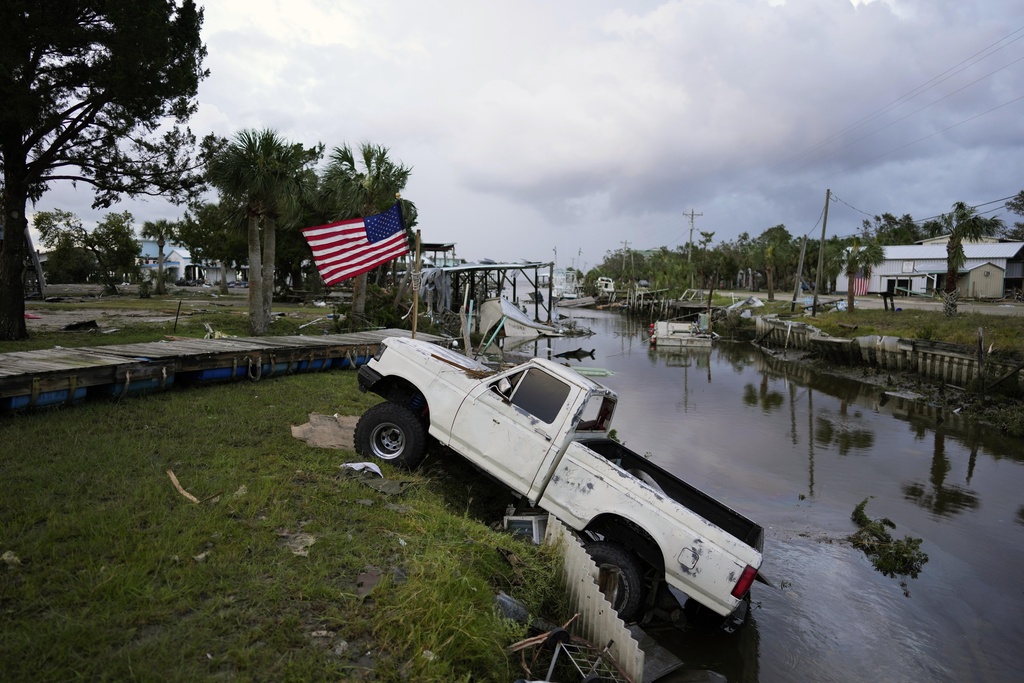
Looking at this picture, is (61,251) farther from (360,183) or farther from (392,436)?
(392,436)

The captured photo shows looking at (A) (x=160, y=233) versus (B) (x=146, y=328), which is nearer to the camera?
(B) (x=146, y=328)

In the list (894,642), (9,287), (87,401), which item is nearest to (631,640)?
(894,642)

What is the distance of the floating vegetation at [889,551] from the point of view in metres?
8.83

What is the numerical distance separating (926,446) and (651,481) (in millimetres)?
12603

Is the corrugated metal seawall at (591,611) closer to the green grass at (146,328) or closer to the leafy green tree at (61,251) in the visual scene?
the green grass at (146,328)

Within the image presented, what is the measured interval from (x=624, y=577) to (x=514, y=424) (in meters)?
1.95

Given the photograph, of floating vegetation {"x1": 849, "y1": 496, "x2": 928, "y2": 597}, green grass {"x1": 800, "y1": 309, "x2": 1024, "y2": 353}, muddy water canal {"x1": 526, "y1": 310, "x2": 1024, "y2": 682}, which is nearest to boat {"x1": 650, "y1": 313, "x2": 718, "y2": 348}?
green grass {"x1": 800, "y1": 309, "x2": 1024, "y2": 353}

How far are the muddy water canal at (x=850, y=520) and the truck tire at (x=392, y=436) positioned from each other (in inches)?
142

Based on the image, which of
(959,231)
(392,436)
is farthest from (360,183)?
(959,231)

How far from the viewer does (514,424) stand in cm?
681

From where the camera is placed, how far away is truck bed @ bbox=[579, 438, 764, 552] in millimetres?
7027

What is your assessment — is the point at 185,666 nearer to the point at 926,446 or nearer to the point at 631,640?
the point at 631,640

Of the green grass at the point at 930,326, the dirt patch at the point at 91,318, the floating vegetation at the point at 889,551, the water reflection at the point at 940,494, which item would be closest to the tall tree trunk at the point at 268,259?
the dirt patch at the point at 91,318

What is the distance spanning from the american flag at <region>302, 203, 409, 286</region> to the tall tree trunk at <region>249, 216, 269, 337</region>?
32.6 feet
